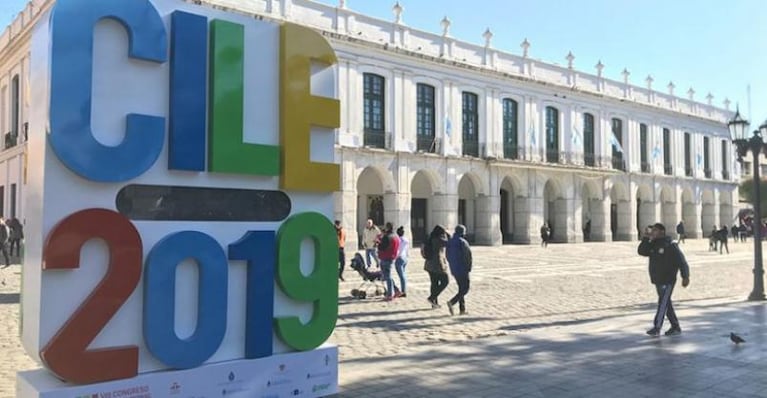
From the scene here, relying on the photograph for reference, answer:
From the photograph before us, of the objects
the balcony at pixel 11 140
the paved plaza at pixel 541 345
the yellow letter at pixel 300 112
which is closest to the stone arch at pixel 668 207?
the paved plaza at pixel 541 345

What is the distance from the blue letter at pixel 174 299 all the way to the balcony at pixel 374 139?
2334cm

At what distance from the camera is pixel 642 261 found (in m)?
22.6

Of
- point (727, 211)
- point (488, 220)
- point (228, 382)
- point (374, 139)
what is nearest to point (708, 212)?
point (727, 211)

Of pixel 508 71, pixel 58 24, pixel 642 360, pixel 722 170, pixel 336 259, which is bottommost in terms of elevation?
pixel 642 360

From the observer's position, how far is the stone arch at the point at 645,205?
42594 millimetres

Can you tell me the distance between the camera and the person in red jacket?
11.8 meters

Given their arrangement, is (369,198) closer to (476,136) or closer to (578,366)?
(476,136)

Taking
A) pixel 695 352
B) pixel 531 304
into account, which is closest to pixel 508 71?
pixel 531 304

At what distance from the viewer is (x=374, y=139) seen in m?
28.5

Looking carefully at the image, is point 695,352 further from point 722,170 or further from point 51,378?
point 722,170

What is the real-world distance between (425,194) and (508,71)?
26.8 feet

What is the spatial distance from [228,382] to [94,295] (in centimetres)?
124

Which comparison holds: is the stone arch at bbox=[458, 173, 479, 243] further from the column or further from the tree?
the tree

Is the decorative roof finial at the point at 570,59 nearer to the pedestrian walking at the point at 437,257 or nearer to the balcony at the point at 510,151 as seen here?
the balcony at the point at 510,151
